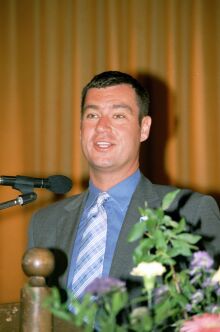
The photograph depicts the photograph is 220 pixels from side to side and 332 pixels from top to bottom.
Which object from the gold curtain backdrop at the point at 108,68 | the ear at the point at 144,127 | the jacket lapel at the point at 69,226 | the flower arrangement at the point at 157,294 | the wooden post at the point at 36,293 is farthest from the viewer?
the gold curtain backdrop at the point at 108,68

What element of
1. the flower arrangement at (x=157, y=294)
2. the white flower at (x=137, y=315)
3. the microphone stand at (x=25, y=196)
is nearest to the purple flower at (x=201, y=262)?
the flower arrangement at (x=157, y=294)

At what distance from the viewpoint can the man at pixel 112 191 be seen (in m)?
1.53

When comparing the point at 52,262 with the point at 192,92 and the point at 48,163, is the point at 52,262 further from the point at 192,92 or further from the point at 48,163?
the point at 192,92

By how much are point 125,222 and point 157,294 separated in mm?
921

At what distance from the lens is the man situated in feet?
5.01

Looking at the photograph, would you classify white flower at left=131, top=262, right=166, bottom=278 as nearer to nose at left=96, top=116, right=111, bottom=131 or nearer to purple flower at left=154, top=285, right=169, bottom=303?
purple flower at left=154, top=285, right=169, bottom=303

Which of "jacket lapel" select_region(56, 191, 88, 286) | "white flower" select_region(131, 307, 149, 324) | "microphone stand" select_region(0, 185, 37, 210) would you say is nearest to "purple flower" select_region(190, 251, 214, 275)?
"white flower" select_region(131, 307, 149, 324)

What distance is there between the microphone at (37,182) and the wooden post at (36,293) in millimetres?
541

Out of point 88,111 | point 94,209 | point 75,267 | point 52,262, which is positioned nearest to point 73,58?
point 88,111

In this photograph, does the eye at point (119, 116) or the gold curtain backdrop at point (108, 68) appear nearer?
the eye at point (119, 116)

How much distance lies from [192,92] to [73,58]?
62 centimetres

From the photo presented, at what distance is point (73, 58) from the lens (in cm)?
266

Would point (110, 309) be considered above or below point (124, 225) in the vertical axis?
above

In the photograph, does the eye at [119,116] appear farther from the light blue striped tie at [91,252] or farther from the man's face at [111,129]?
the light blue striped tie at [91,252]
